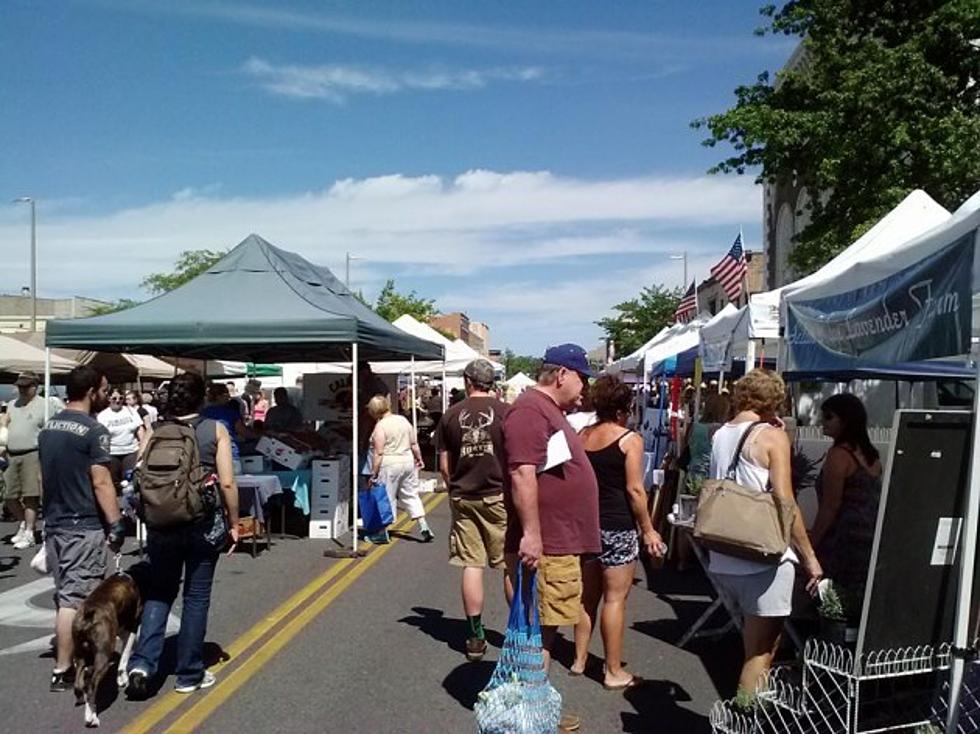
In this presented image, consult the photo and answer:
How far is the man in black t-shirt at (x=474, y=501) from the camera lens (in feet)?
20.1

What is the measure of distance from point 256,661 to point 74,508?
1528 mm

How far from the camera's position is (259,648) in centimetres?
623

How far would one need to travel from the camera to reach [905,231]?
23.1 feet

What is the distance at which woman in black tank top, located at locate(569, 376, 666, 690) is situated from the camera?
17.6ft

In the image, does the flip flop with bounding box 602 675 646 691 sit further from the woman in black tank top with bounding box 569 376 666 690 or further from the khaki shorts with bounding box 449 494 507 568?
the khaki shorts with bounding box 449 494 507 568

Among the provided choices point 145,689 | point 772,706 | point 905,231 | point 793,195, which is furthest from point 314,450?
point 793,195

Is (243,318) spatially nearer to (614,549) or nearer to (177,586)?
(177,586)

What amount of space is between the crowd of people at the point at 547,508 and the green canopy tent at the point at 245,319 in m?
3.75

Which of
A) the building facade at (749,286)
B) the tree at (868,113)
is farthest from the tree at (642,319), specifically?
Result: the tree at (868,113)

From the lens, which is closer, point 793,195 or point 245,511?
point 245,511

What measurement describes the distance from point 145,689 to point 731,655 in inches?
143

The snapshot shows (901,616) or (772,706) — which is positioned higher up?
(901,616)

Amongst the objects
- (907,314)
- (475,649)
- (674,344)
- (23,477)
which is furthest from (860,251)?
(23,477)

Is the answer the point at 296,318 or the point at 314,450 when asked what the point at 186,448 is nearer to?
the point at 296,318
